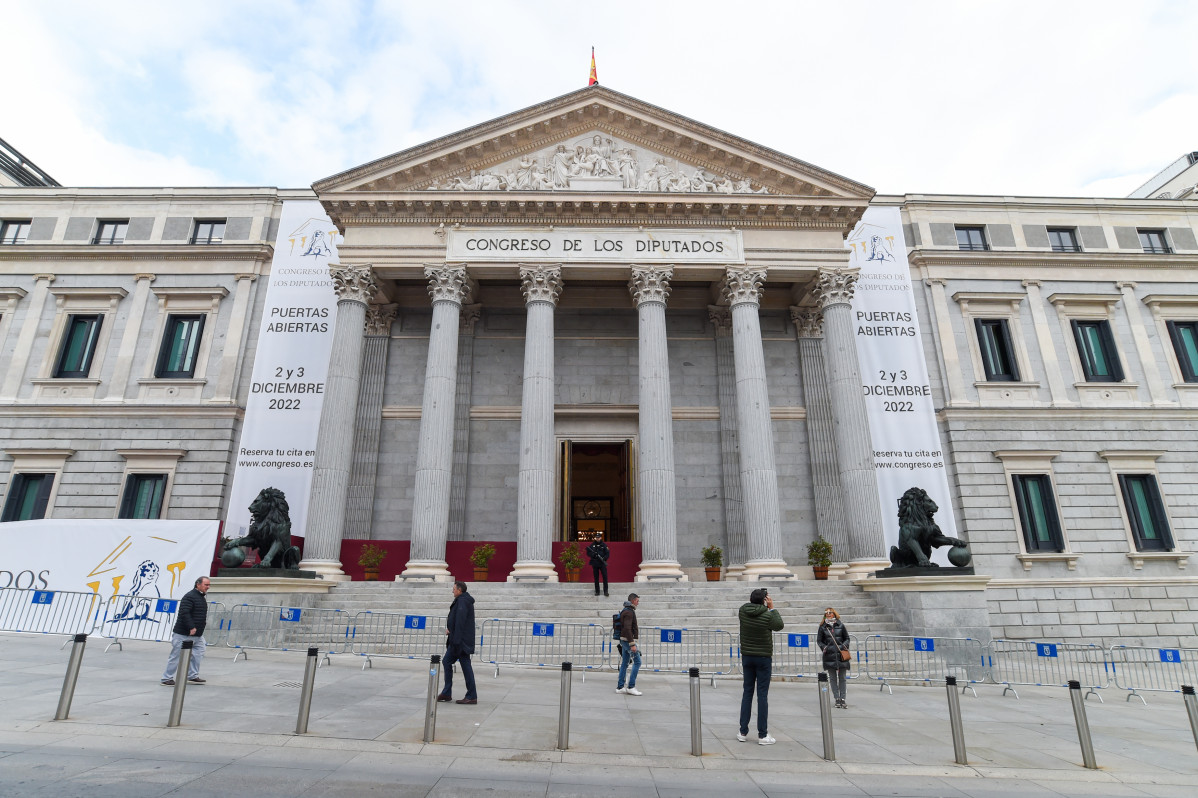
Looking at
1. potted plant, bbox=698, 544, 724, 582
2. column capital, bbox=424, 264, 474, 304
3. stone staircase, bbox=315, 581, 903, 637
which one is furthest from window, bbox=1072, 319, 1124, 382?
column capital, bbox=424, 264, 474, 304

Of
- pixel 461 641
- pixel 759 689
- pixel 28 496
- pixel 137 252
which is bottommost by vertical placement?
pixel 759 689

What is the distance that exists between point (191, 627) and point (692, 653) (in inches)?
384

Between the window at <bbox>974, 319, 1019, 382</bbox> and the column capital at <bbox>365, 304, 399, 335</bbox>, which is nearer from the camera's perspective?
the column capital at <bbox>365, 304, 399, 335</bbox>

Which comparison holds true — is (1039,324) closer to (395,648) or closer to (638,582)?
(638,582)

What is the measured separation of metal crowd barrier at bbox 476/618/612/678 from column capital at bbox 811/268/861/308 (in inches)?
556

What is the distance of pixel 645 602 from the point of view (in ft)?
55.5

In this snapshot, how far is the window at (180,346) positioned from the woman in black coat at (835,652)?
83.4 feet

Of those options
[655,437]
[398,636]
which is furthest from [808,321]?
[398,636]

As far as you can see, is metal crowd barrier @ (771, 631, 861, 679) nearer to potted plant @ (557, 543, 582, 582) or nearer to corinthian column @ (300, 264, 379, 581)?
potted plant @ (557, 543, 582, 582)

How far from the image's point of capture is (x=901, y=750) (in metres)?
8.06

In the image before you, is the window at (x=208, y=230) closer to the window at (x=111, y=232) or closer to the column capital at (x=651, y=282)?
the window at (x=111, y=232)

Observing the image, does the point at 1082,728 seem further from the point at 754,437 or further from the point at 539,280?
the point at 539,280

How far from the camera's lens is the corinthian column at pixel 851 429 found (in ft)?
64.1

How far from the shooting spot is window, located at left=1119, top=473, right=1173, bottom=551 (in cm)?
2384
